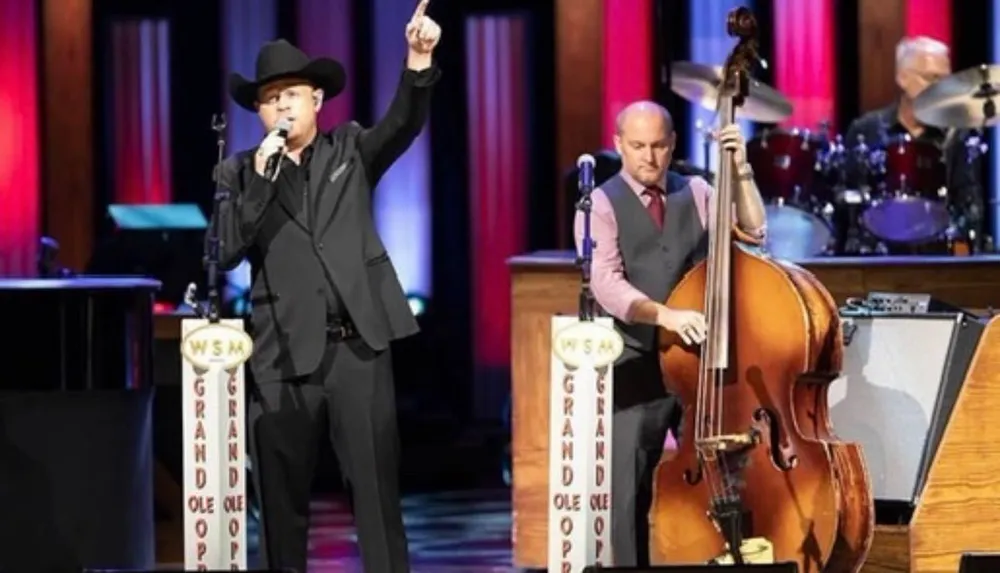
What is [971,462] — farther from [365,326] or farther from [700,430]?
[365,326]

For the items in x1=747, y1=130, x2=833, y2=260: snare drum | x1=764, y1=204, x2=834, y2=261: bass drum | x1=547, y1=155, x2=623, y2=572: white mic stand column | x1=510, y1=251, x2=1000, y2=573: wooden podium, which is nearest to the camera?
x1=547, y1=155, x2=623, y2=572: white mic stand column

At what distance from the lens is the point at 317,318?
5.84 metres

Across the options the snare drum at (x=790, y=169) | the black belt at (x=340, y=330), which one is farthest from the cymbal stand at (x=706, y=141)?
the black belt at (x=340, y=330)

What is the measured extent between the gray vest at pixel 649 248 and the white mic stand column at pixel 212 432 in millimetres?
1198

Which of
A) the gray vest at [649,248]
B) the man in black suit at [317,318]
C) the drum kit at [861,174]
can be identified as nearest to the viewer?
the man in black suit at [317,318]

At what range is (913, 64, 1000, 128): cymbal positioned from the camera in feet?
31.8

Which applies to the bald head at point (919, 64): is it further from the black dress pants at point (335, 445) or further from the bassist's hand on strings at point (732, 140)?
the black dress pants at point (335, 445)

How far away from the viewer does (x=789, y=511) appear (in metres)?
5.68

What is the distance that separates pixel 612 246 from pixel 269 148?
3.67ft

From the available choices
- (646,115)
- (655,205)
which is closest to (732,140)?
(646,115)

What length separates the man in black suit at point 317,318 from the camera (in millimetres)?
5855

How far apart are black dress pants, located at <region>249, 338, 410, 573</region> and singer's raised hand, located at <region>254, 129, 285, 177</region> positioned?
54 cm

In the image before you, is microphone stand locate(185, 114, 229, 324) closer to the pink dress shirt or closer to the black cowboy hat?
the black cowboy hat

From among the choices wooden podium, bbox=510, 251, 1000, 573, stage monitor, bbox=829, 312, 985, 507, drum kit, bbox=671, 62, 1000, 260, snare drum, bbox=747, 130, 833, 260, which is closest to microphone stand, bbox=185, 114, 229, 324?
wooden podium, bbox=510, 251, 1000, 573
